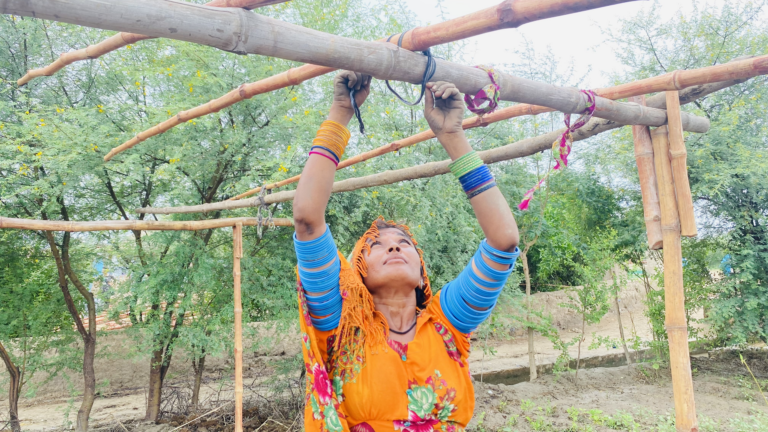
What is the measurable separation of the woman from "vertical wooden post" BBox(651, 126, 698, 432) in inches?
56.7

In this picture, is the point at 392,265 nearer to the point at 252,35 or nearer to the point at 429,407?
the point at 429,407

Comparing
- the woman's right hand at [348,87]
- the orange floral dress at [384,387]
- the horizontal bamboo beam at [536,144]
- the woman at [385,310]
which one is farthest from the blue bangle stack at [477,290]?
the horizontal bamboo beam at [536,144]

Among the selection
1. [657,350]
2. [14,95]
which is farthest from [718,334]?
[14,95]

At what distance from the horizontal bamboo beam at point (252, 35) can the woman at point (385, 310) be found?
131 millimetres

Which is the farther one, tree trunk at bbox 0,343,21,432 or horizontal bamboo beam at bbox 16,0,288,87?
tree trunk at bbox 0,343,21,432

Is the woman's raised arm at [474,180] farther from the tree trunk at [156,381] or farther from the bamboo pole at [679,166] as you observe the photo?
the tree trunk at [156,381]

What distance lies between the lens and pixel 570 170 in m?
9.62

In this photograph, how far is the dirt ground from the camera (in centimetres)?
506

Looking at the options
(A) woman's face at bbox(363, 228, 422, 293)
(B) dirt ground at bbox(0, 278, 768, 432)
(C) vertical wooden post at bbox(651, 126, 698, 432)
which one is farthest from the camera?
(B) dirt ground at bbox(0, 278, 768, 432)

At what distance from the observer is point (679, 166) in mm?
2619

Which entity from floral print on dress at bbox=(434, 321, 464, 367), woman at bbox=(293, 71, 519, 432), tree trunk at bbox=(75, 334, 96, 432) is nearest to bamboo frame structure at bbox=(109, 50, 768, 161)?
woman at bbox=(293, 71, 519, 432)

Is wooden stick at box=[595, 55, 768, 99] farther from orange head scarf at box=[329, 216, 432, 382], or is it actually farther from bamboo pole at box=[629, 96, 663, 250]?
orange head scarf at box=[329, 216, 432, 382]

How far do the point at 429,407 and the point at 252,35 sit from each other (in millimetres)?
1295

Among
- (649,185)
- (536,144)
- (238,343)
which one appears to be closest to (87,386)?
(238,343)
